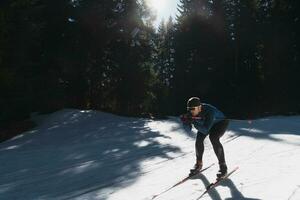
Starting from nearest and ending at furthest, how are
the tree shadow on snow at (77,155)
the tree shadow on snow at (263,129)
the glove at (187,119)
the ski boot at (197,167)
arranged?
1. the glove at (187,119)
2. the ski boot at (197,167)
3. the tree shadow on snow at (77,155)
4. the tree shadow on snow at (263,129)

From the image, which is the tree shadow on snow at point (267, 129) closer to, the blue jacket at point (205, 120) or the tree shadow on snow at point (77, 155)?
the tree shadow on snow at point (77, 155)

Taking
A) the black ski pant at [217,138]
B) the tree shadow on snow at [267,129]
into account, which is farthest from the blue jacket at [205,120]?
the tree shadow on snow at [267,129]

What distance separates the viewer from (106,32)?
30516 millimetres

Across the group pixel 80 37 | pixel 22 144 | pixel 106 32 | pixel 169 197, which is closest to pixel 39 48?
pixel 80 37

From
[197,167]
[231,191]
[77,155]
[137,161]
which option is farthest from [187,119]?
[77,155]

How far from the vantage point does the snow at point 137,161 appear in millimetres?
8820

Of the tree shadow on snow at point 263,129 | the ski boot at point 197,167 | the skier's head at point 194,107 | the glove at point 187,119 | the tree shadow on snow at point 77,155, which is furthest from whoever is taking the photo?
the tree shadow on snow at point 263,129

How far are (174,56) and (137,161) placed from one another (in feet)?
86.3

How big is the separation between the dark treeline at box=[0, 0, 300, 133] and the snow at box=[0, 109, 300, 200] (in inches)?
216

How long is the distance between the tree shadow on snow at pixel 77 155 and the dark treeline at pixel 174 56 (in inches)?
140

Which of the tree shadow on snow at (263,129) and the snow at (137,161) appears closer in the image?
the snow at (137,161)

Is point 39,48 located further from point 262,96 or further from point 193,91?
point 262,96

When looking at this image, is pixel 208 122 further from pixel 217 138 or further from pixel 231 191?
pixel 231 191

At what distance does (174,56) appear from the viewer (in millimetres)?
38219
